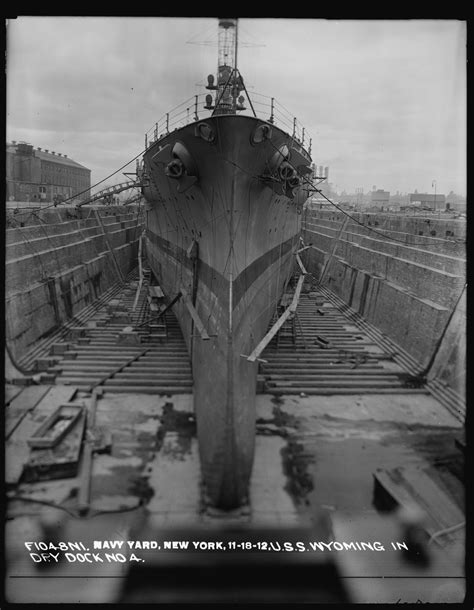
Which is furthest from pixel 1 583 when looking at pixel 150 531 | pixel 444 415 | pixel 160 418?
pixel 444 415

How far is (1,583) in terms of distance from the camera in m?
4.40

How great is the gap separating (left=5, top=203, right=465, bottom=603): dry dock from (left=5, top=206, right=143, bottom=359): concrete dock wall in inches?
3.9

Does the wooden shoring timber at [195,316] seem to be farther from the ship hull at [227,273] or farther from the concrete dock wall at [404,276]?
the concrete dock wall at [404,276]

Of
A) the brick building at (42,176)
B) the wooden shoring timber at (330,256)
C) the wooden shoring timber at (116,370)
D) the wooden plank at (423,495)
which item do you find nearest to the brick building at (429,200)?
the wooden shoring timber at (330,256)

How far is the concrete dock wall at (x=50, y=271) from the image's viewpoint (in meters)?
9.70

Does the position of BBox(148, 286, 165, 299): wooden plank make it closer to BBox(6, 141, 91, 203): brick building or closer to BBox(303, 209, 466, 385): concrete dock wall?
BBox(303, 209, 466, 385): concrete dock wall

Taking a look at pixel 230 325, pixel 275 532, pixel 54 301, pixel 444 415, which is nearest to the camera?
pixel 275 532

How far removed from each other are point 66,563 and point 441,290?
29.8 feet

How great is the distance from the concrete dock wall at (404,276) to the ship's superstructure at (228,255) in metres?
3.70

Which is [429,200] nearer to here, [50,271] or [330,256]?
[330,256]

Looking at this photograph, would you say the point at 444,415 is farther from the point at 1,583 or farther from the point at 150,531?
the point at 1,583

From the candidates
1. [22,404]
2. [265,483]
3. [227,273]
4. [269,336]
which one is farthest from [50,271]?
[265,483]

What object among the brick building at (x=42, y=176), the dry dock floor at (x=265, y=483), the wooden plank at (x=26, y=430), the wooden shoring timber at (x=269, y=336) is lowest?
the dry dock floor at (x=265, y=483)

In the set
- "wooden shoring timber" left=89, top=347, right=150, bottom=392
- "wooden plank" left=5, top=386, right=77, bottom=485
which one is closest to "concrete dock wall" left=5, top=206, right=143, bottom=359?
"wooden plank" left=5, top=386, right=77, bottom=485
